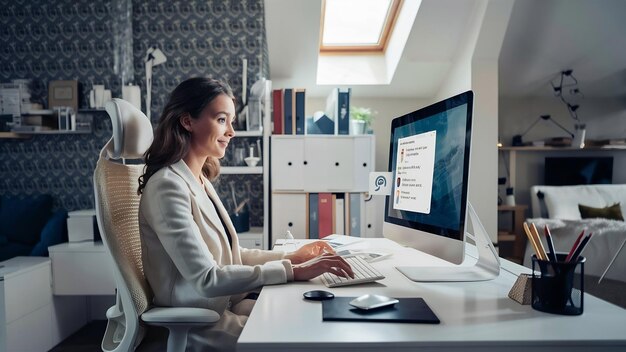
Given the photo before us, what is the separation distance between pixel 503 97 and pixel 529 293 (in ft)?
14.9

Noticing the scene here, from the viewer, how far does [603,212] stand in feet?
14.1

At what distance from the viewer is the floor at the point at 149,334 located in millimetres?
1205

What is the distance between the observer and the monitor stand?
1203 mm

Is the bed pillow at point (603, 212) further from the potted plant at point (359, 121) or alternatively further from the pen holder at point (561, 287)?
the pen holder at point (561, 287)

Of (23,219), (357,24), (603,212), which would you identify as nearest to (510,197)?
(603,212)

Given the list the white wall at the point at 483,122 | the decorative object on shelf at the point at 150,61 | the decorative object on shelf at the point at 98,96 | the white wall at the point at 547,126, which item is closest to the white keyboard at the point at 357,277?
the white wall at the point at 483,122

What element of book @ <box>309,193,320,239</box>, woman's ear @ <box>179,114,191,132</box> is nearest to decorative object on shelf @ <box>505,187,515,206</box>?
book @ <box>309,193,320,239</box>

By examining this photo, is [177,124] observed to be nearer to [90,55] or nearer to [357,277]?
[357,277]

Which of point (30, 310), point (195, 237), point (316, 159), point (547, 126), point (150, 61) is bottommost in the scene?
point (30, 310)

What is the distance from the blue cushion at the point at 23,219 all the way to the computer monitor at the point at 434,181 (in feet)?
9.51

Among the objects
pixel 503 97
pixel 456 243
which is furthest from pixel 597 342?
pixel 503 97

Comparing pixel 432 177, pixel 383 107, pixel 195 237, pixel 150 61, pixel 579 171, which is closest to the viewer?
pixel 195 237

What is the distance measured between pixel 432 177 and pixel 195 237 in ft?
2.30

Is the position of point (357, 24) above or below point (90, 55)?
above
